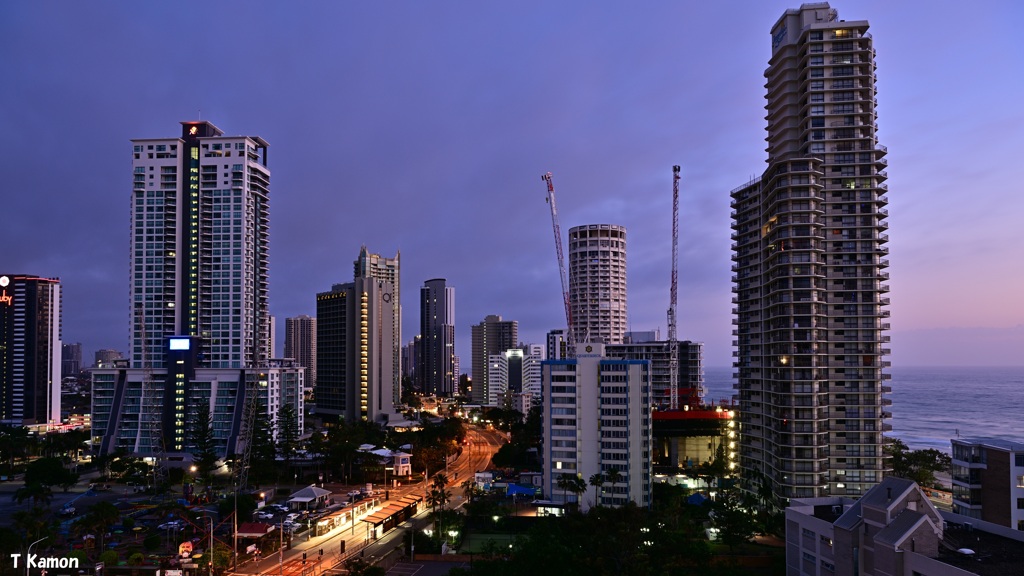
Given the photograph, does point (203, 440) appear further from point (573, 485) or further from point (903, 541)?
point (903, 541)

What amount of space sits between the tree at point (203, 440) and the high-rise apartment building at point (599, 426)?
59037 mm

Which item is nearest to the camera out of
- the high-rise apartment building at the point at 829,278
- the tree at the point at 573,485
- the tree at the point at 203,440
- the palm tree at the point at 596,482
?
the high-rise apartment building at the point at 829,278

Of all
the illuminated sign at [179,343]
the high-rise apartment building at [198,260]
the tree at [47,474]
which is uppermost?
the high-rise apartment building at [198,260]

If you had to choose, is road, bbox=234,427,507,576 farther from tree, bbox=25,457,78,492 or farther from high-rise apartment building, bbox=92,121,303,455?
high-rise apartment building, bbox=92,121,303,455

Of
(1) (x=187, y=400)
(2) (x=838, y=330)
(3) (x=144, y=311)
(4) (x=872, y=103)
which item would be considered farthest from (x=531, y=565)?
(3) (x=144, y=311)

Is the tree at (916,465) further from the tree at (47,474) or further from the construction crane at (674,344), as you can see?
the tree at (47,474)

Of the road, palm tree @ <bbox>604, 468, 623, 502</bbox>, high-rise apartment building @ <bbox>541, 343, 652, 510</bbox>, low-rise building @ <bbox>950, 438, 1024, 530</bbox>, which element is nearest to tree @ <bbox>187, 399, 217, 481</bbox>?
the road

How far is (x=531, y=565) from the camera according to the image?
50.8 meters

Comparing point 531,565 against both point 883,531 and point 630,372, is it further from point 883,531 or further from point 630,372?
point 630,372

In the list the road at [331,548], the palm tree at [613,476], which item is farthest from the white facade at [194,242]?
the palm tree at [613,476]

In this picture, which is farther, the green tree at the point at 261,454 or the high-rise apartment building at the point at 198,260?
the high-rise apartment building at the point at 198,260

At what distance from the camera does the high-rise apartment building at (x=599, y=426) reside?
89.2m

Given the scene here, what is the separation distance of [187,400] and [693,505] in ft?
346

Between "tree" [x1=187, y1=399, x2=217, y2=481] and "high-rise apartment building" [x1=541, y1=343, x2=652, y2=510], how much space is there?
5904 cm
